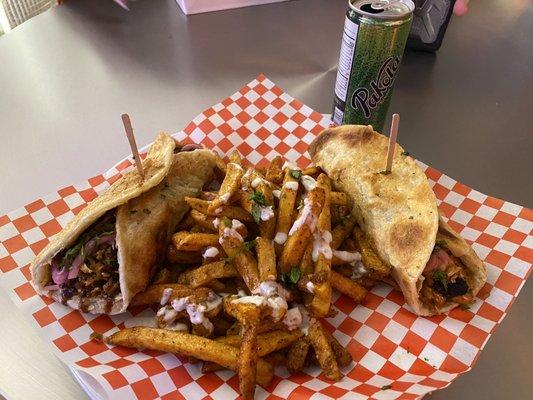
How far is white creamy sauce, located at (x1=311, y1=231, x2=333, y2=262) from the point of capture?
1.84 metres

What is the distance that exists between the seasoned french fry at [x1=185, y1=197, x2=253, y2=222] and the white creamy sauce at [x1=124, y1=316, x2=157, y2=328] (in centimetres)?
49

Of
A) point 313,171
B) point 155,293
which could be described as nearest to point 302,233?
point 313,171

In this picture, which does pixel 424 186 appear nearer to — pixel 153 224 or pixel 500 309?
pixel 500 309

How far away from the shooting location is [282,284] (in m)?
1.83

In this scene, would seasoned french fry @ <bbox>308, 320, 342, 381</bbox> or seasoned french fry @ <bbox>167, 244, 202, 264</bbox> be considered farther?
seasoned french fry @ <bbox>167, 244, 202, 264</bbox>

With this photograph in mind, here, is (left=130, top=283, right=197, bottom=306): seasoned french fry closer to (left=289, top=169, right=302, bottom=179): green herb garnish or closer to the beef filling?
the beef filling

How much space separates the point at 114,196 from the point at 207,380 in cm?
79

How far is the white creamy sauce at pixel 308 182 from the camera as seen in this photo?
2.03 m

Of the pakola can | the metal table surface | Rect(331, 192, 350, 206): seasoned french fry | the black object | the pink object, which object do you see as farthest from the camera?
the pink object

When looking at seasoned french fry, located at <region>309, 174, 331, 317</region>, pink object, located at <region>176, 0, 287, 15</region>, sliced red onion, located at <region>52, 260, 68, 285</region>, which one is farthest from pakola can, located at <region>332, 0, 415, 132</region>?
pink object, located at <region>176, 0, 287, 15</region>

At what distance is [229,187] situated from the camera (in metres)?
1.98

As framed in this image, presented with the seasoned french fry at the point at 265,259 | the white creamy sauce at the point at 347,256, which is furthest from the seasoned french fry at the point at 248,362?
the white creamy sauce at the point at 347,256

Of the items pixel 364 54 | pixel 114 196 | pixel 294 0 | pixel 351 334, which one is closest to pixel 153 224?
pixel 114 196

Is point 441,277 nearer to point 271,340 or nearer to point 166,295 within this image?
point 271,340
